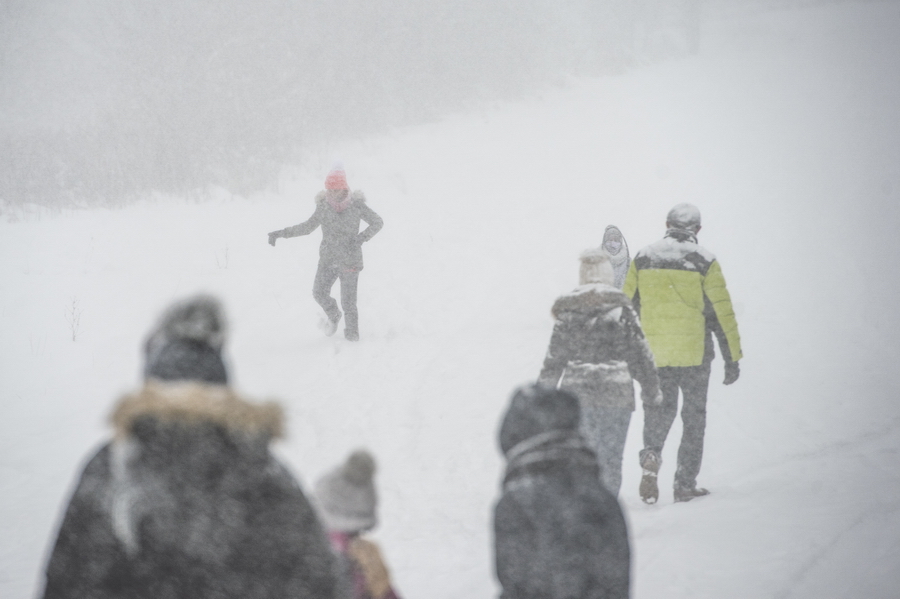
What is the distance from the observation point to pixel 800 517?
14.1 feet

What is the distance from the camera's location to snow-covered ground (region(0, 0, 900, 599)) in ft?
13.9

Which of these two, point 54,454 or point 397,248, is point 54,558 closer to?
point 54,454

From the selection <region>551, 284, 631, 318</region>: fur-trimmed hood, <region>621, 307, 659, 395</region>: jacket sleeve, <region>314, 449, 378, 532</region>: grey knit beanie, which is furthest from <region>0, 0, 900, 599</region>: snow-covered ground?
<region>551, 284, 631, 318</region>: fur-trimmed hood

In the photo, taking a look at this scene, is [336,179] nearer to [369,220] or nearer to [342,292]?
[369,220]

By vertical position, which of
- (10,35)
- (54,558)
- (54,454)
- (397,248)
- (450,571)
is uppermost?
(10,35)

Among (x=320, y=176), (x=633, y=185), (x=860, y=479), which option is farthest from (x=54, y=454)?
(x=633, y=185)

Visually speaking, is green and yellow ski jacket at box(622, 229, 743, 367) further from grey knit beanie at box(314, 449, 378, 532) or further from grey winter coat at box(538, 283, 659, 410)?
grey knit beanie at box(314, 449, 378, 532)

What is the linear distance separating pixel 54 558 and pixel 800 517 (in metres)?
4.42

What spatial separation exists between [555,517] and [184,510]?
45.7 inches

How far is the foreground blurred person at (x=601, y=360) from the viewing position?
402cm

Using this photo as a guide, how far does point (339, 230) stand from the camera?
24.7ft

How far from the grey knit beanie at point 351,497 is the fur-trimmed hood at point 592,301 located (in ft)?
7.36

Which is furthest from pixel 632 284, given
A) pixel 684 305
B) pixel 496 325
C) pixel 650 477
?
pixel 496 325

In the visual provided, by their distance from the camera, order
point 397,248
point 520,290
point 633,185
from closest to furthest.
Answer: point 520,290
point 397,248
point 633,185
